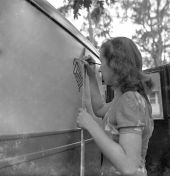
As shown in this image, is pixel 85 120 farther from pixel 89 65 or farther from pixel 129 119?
pixel 89 65

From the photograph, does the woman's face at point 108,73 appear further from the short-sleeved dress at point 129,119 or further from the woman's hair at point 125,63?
the short-sleeved dress at point 129,119

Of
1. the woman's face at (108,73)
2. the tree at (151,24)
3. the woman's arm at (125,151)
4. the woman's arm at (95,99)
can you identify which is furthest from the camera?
the tree at (151,24)

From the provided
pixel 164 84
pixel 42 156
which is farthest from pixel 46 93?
pixel 164 84

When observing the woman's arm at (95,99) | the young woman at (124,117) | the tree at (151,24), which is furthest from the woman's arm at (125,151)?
the tree at (151,24)

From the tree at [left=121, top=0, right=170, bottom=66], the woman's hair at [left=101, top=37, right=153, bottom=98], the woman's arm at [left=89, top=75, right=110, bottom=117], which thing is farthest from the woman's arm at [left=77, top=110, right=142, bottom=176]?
the tree at [left=121, top=0, right=170, bottom=66]

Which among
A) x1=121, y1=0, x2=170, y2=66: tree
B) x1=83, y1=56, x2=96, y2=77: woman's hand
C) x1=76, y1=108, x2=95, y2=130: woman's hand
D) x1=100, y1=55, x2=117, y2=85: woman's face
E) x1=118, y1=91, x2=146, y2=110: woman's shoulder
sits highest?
x1=121, y1=0, x2=170, y2=66: tree

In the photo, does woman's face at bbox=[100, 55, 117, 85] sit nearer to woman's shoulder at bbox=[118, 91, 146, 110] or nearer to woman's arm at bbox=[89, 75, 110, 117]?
woman's shoulder at bbox=[118, 91, 146, 110]

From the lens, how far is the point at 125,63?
4.62 feet

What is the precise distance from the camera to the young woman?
1.24m

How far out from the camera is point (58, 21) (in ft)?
5.54

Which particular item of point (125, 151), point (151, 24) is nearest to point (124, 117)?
point (125, 151)

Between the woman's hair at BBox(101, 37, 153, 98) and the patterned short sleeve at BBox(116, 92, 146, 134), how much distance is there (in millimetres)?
76

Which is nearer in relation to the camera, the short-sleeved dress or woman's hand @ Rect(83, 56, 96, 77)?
the short-sleeved dress

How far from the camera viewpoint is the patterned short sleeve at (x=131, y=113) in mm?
1258
